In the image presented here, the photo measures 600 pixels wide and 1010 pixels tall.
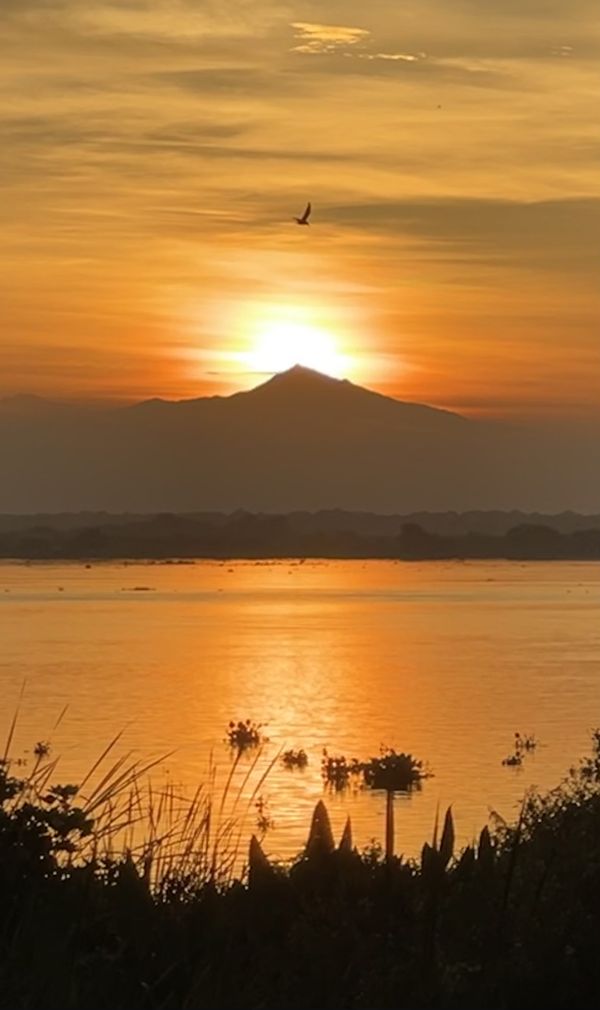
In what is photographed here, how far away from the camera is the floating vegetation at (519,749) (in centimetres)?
4056

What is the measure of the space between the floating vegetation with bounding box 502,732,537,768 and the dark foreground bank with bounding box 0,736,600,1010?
31.2 meters

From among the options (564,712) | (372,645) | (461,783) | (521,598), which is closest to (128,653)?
(372,645)

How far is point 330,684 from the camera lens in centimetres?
6706

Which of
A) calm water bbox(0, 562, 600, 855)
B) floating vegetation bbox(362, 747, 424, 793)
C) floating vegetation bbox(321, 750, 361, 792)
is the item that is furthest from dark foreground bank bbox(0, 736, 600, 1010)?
floating vegetation bbox(321, 750, 361, 792)

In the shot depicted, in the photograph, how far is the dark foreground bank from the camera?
7738mm

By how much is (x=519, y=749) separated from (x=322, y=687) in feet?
72.9

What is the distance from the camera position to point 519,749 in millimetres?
43875

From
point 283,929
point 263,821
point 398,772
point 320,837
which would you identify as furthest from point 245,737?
point 283,929

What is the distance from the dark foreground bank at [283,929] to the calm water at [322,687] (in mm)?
16315

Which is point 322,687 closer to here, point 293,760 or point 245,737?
point 245,737

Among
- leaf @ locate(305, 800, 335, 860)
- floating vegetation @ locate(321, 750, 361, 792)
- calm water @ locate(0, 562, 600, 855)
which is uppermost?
leaf @ locate(305, 800, 335, 860)

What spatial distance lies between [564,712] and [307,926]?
48.2m

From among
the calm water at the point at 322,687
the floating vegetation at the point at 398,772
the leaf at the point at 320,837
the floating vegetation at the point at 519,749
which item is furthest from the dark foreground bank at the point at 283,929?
the floating vegetation at the point at 519,749

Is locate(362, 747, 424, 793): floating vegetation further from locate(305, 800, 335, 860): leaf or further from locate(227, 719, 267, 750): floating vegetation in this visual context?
locate(305, 800, 335, 860): leaf
